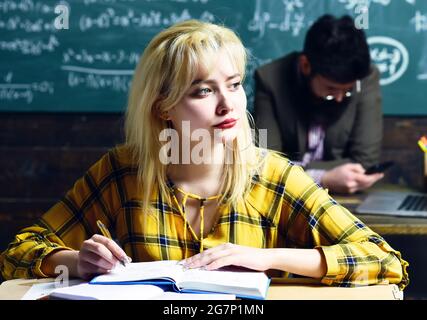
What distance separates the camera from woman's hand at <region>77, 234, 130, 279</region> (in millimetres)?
1711

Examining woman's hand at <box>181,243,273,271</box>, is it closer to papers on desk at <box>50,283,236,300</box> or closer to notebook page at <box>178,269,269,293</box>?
notebook page at <box>178,269,269,293</box>

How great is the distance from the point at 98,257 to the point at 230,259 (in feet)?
0.93

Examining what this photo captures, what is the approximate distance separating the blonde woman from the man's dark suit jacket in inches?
58.6

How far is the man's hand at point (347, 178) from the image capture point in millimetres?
3188

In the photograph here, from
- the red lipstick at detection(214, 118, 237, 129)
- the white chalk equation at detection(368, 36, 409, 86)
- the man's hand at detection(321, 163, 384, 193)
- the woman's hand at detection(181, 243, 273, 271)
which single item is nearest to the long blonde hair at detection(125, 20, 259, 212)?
the red lipstick at detection(214, 118, 237, 129)

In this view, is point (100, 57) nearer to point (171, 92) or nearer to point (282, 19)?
point (282, 19)

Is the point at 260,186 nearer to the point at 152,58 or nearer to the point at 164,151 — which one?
the point at 164,151

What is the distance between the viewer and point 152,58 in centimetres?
197

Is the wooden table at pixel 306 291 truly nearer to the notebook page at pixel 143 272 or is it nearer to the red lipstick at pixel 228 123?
the notebook page at pixel 143 272

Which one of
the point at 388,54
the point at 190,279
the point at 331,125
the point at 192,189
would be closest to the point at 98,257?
the point at 190,279

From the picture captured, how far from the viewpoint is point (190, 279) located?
163 cm

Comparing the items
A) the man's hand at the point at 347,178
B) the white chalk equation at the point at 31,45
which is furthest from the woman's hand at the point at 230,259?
the white chalk equation at the point at 31,45

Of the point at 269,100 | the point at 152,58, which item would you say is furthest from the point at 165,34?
the point at 269,100

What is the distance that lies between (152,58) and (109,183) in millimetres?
341
